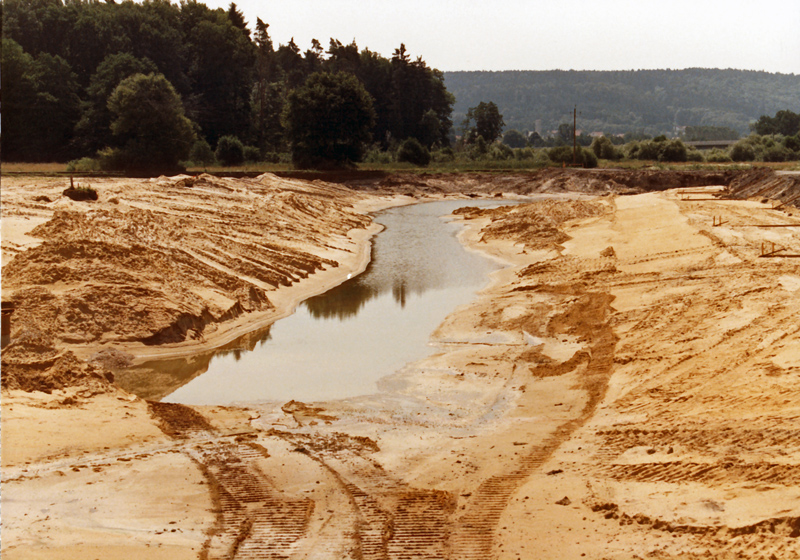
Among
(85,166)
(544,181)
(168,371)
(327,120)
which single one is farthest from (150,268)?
(544,181)

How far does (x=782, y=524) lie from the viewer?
8195 mm

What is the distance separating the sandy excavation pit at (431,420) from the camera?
367 inches

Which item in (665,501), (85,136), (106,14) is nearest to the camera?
(665,501)

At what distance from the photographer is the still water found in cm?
1706

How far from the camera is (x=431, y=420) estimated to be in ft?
47.7

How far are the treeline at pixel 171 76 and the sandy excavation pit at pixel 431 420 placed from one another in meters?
46.2

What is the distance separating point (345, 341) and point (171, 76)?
65.7m

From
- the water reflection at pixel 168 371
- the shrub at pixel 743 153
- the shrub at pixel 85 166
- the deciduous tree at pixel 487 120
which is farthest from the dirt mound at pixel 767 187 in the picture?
the deciduous tree at pixel 487 120

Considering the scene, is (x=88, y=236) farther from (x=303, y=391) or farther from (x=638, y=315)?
(x=638, y=315)

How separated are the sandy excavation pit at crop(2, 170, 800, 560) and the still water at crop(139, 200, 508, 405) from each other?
2.62 ft

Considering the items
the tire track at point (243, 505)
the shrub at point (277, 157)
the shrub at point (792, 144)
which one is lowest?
the tire track at point (243, 505)

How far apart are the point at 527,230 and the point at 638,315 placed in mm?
21158

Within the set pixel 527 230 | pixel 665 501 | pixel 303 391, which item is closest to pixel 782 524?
pixel 665 501

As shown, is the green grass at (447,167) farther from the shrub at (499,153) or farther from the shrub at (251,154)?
the shrub at (499,153)
